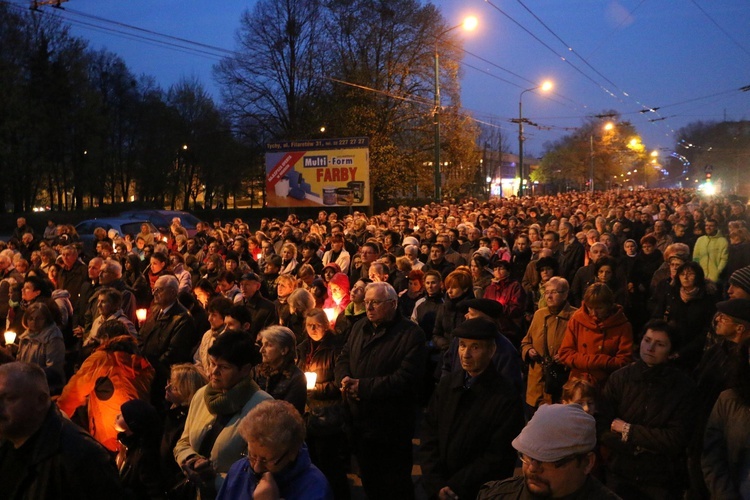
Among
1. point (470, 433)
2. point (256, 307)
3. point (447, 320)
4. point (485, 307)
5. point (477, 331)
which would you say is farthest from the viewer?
point (256, 307)

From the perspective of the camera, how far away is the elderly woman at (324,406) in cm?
507

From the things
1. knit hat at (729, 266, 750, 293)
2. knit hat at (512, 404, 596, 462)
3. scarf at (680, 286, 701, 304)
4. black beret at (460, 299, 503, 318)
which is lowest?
knit hat at (512, 404, 596, 462)

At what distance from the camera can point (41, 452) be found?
3.07 m

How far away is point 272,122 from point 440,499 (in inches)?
1563

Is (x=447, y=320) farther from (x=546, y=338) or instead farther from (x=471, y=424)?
(x=471, y=424)

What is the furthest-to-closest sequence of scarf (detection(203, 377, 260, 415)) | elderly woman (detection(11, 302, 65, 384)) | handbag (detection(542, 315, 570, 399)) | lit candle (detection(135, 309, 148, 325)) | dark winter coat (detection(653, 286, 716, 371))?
1. lit candle (detection(135, 309, 148, 325))
2. dark winter coat (detection(653, 286, 716, 371))
3. elderly woman (detection(11, 302, 65, 384))
4. handbag (detection(542, 315, 570, 399))
5. scarf (detection(203, 377, 260, 415))

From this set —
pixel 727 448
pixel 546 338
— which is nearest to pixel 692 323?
pixel 546 338

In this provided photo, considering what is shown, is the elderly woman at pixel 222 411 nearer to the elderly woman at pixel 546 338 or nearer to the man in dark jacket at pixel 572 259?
the elderly woman at pixel 546 338

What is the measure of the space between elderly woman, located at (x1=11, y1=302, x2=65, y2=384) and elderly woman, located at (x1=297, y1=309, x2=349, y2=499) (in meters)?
2.22

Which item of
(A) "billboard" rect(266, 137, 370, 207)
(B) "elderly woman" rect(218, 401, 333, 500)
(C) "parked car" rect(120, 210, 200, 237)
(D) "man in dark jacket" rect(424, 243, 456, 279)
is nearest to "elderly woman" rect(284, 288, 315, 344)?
(B) "elderly woman" rect(218, 401, 333, 500)

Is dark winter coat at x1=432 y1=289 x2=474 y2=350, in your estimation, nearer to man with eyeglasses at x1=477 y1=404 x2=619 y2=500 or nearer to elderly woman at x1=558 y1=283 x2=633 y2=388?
elderly woman at x1=558 y1=283 x2=633 y2=388

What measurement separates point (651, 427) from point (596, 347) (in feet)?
3.98

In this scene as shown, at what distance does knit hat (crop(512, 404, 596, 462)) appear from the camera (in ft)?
8.83

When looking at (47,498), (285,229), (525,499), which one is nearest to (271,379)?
(47,498)
